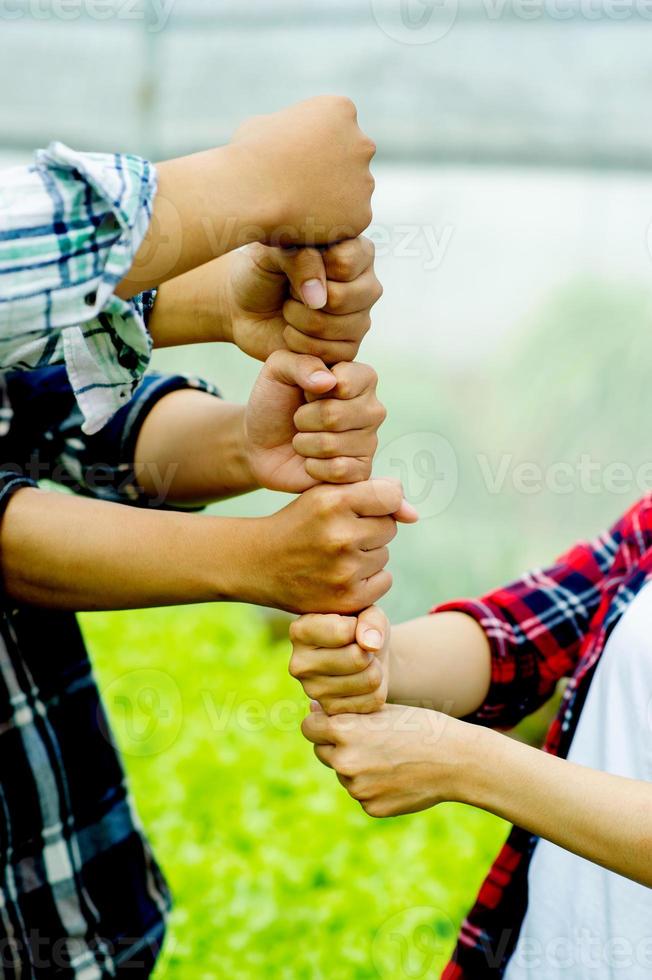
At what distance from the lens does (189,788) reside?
2.17m

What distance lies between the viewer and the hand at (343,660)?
1048mm

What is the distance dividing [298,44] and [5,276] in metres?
2.14

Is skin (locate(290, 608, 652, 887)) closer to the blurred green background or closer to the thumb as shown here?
the thumb

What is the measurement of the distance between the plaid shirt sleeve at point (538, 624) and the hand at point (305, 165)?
51cm

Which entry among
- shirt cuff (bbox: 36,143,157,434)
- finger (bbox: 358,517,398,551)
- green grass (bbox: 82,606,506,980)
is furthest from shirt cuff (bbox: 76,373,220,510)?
green grass (bbox: 82,606,506,980)

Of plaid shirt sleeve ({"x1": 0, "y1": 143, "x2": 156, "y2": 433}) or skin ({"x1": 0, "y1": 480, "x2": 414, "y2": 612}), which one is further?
skin ({"x1": 0, "y1": 480, "x2": 414, "y2": 612})
